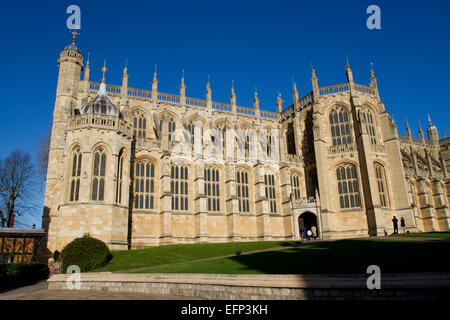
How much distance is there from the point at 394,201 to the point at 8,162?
41358 millimetres

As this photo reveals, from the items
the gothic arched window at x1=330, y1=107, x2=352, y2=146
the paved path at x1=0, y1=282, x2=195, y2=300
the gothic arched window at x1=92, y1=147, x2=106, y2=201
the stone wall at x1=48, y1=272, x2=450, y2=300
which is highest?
the gothic arched window at x1=330, y1=107, x2=352, y2=146

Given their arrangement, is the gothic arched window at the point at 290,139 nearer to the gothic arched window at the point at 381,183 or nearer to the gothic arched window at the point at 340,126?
the gothic arched window at the point at 340,126

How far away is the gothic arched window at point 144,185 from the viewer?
3195cm

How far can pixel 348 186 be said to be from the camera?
3641 cm

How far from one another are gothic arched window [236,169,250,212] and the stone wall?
23.9 meters

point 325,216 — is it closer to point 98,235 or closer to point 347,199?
point 347,199

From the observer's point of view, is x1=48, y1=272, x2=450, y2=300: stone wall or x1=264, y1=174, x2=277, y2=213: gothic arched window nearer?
x1=48, y1=272, x2=450, y2=300: stone wall

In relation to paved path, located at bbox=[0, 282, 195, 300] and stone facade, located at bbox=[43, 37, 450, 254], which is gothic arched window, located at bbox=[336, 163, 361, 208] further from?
paved path, located at bbox=[0, 282, 195, 300]

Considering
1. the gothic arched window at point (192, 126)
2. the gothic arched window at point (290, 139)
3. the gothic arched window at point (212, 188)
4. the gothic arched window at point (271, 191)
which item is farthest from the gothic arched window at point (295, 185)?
the gothic arched window at point (192, 126)

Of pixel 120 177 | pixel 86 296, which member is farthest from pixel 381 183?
pixel 86 296

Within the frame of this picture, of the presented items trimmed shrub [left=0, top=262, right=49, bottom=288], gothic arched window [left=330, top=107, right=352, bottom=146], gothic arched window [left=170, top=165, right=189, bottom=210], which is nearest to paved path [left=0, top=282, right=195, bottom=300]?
trimmed shrub [left=0, top=262, right=49, bottom=288]

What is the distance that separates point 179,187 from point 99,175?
9.57 metres

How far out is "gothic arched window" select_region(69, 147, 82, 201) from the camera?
1007 inches

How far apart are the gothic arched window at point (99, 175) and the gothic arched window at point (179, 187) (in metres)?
8.60
